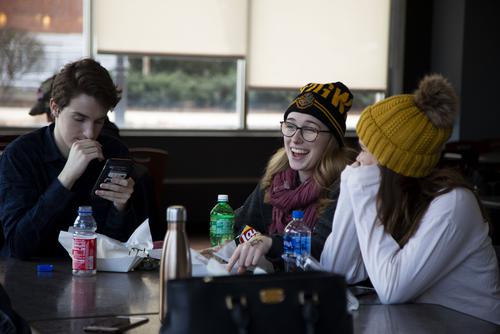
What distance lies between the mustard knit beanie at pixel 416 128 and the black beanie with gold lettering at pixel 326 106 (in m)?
0.55

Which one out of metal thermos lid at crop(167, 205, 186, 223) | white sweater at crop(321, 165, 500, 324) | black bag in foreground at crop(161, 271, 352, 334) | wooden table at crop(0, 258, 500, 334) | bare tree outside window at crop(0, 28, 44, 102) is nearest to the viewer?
black bag in foreground at crop(161, 271, 352, 334)

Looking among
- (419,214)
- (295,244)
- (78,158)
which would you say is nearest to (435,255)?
(419,214)

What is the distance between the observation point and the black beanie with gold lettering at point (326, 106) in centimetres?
287

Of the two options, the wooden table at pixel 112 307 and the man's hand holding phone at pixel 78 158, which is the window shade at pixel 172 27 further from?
the wooden table at pixel 112 307

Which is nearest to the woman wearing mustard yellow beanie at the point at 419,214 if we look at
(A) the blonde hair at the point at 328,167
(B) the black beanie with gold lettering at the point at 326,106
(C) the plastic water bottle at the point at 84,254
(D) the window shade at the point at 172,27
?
(A) the blonde hair at the point at 328,167

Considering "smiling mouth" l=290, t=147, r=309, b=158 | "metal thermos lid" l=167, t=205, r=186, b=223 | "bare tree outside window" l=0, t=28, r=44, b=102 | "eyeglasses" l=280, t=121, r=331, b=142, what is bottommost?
"metal thermos lid" l=167, t=205, r=186, b=223

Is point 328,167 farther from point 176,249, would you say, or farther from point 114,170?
point 176,249

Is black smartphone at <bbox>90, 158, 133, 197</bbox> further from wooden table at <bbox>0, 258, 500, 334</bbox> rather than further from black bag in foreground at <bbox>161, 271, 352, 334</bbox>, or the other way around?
black bag in foreground at <bbox>161, 271, 352, 334</bbox>

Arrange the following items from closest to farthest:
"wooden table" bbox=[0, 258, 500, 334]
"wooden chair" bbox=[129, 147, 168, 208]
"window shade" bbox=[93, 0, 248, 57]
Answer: "wooden table" bbox=[0, 258, 500, 334]
"wooden chair" bbox=[129, 147, 168, 208]
"window shade" bbox=[93, 0, 248, 57]

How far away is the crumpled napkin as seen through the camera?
2.48 meters

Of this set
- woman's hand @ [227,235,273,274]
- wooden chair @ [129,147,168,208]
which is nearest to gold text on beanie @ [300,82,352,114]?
woman's hand @ [227,235,273,274]

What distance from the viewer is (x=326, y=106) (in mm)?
2877

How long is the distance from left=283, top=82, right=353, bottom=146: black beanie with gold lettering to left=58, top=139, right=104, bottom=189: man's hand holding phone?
68 cm

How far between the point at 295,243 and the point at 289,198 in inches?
14.9
